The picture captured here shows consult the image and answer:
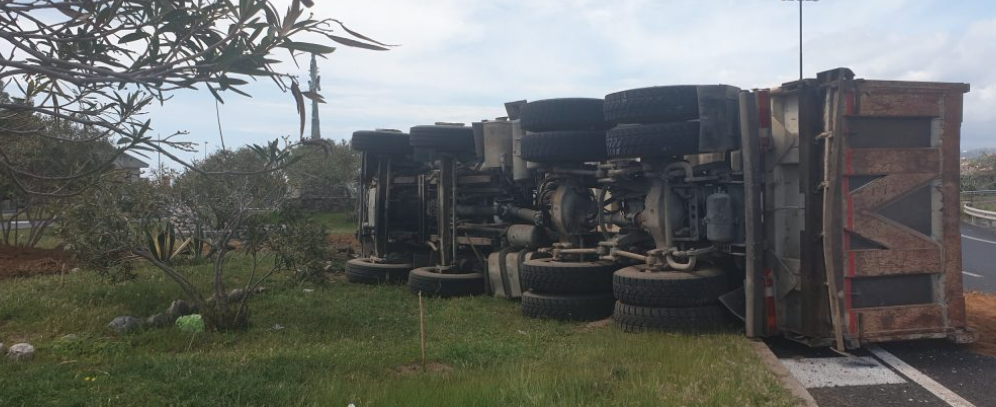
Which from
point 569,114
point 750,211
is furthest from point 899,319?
point 569,114

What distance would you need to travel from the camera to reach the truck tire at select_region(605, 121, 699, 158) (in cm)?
690

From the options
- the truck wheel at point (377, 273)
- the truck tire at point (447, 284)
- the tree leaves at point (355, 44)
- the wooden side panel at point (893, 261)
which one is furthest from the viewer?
the truck wheel at point (377, 273)

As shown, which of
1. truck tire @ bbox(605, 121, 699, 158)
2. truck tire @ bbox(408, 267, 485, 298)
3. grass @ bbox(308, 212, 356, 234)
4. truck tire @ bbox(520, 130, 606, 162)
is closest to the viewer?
truck tire @ bbox(605, 121, 699, 158)

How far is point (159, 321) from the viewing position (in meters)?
7.24

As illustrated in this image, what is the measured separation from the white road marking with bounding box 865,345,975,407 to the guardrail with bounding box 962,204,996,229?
800 inches

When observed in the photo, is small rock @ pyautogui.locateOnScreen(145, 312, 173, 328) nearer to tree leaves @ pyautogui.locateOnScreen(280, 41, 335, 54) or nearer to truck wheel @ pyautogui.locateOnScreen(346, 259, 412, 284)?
truck wheel @ pyautogui.locateOnScreen(346, 259, 412, 284)

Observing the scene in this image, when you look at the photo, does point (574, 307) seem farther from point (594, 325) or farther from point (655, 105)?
point (655, 105)

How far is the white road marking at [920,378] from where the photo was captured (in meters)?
4.61

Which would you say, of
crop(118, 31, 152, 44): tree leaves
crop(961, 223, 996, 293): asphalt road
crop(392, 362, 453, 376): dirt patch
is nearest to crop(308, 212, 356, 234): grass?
crop(961, 223, 996, 293): asphalt road

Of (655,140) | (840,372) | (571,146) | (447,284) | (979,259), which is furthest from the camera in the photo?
(979,259)

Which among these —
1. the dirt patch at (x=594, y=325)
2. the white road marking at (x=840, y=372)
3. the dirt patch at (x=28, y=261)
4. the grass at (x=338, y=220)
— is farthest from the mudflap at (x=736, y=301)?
the grass at (x=338, y=220)

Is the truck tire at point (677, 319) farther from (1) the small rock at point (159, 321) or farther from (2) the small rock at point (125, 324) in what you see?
(2) the small rock at point (125, 324)

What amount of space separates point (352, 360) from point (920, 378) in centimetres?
416

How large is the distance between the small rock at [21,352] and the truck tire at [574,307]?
186 inches
